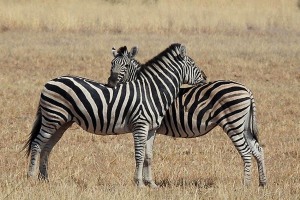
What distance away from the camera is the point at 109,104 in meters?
7.81

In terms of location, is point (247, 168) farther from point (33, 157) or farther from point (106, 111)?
point (33, 157)

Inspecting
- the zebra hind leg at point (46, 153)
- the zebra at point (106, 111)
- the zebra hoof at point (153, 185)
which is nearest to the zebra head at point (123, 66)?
the zebra at point (106, 111)

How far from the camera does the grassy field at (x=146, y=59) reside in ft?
24.8

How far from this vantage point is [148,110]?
25.5 feet

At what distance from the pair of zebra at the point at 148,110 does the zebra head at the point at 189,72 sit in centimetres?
1

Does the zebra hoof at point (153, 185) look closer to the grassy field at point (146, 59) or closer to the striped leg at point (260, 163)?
the grassy field at point (146, 59)

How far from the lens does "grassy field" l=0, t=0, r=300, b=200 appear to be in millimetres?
7562

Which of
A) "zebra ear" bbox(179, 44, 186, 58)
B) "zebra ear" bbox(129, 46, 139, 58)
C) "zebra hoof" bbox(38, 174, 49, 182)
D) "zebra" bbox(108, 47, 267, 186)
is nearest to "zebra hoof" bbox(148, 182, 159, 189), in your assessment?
"zebra" bbox(108, 47, 267, 186)

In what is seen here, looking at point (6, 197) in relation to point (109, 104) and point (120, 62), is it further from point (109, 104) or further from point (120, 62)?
point (120, 62)

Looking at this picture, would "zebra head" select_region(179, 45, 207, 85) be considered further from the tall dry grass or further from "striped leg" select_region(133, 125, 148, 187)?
the tall dry grass

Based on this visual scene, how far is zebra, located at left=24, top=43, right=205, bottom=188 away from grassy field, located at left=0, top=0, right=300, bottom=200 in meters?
0.33

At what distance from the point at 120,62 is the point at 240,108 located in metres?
1.70

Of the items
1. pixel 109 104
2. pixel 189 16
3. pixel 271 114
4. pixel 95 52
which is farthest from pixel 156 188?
Answer: pixel 189 16

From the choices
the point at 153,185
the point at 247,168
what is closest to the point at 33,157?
the point at 153,185
